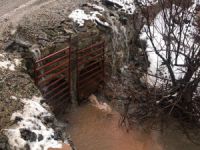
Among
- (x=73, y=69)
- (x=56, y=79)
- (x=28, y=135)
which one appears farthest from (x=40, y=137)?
(x=73, y=69)

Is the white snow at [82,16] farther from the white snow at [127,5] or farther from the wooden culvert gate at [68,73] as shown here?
the white snow at [127,5]

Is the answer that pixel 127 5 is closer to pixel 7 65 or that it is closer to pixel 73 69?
pixel 73 69

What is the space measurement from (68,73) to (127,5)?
330 cm

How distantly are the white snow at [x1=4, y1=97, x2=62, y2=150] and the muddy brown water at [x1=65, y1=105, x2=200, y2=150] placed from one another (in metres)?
2.28

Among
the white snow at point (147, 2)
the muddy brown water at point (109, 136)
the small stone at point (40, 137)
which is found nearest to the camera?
the small stone at point (40, 137)

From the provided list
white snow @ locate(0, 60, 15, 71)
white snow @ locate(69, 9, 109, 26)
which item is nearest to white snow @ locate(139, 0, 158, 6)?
white snow @ locate(69, 9, 109, 26)

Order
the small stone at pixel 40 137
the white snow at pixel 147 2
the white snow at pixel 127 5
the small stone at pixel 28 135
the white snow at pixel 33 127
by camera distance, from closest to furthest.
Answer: the white snow at pixel 33 127, the small stone at pixel 28 135, the small stone at pixel 40 137, the white snow at pixel 147 2, the white snow at pixel 127 5

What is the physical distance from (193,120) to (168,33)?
2190 mm

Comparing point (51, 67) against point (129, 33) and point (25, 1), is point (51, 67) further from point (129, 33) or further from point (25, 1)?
point (129, 33)

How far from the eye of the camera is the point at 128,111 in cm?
926

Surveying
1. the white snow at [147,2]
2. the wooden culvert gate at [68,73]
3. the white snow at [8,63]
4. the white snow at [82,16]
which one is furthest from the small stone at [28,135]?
the white snow at [147,2]

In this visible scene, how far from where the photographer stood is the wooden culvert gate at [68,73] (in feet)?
24.6

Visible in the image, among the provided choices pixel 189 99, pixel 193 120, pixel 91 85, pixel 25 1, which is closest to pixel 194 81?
pixel 189 99

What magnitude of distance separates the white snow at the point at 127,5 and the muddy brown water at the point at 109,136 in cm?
299
